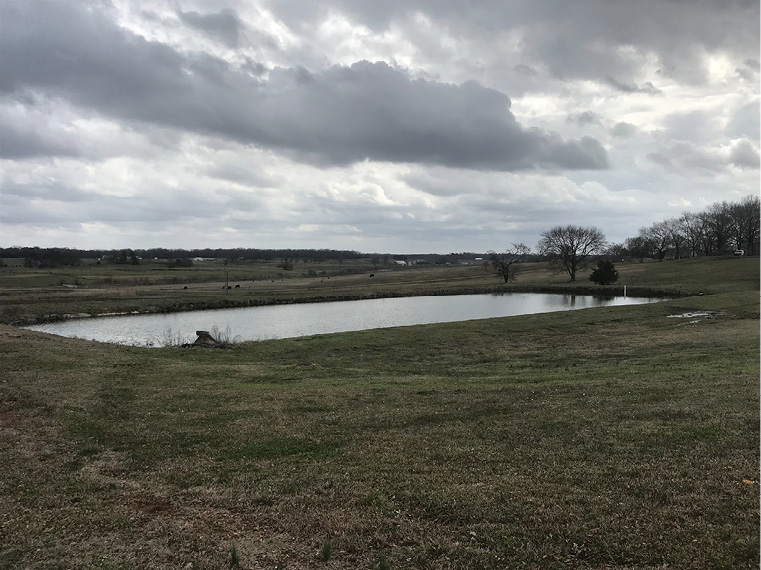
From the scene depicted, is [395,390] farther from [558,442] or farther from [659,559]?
[659,559]

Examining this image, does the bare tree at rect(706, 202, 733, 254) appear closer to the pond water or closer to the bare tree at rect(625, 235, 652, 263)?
the bare tree at rect(625, 235, 652, 263)

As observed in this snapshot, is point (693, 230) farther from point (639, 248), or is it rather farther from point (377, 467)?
point (377, 467)

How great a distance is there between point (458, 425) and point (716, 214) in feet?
450

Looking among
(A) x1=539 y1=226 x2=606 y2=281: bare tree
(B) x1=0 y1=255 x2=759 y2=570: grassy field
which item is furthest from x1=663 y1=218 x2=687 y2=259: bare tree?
(B) x1=0 y1=255 x2=759 y2=570: grassy field

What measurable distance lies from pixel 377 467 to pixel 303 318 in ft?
140

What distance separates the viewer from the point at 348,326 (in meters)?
44.0

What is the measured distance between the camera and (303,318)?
166ft

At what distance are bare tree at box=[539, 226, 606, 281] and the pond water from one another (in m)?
23.2

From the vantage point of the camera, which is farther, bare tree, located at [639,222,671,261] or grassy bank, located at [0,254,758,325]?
bare tree, located at [639,222,671,261]

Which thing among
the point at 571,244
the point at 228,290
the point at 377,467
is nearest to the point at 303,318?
the point at 228,290

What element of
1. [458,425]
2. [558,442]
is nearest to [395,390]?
[458,425]

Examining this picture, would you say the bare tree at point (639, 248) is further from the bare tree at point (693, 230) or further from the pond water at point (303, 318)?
the pond water at point (303, 318)

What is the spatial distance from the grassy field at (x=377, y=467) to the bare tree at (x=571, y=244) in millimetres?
76995

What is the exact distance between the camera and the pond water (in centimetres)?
4106
